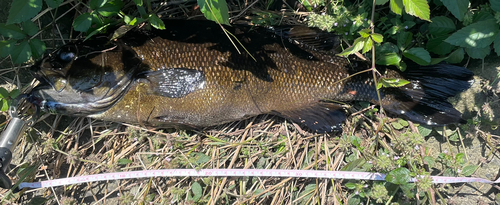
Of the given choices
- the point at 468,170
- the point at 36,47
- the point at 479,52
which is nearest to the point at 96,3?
the point at 36,47

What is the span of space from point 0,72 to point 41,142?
754 millimetres

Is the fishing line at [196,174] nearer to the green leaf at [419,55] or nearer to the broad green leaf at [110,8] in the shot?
the green leaf at [419,55]

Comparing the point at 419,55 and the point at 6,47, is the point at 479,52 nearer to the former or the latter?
the point at 419,55

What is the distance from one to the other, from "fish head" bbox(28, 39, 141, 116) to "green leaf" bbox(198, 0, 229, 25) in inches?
37.0

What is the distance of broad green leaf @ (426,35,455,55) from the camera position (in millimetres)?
2514

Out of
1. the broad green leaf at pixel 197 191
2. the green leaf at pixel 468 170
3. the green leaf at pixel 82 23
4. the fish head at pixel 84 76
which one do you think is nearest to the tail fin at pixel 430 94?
the green leaf at pixel 468 170

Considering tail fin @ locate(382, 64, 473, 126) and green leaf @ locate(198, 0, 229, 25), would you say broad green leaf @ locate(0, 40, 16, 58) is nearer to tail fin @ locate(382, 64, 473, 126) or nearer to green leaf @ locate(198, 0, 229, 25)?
green leaf @ locate(198, 0, 229, 25)

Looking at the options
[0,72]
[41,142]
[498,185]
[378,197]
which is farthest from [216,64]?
[498,185]

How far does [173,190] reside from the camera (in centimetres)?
265

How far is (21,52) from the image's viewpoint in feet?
8.08

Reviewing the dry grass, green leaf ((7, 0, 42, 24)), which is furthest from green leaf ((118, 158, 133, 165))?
green leaf ((7, 0, 42, 24))

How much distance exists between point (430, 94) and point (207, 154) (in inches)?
79.8

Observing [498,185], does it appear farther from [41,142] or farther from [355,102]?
[41,142]

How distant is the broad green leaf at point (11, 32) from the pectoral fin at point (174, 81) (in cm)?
101
